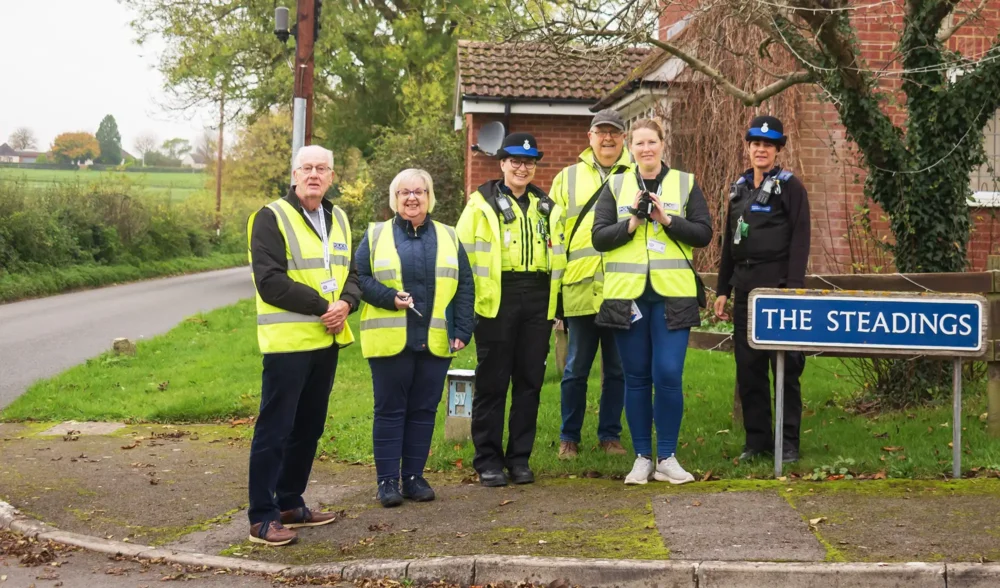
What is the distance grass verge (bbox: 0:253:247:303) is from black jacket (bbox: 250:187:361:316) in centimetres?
2063

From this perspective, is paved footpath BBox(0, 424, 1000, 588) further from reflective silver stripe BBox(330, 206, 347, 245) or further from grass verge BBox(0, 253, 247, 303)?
grass verge BBox(0, 253, 247, 303)

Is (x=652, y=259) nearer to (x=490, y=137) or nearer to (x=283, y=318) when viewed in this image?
(x=283, y=318)

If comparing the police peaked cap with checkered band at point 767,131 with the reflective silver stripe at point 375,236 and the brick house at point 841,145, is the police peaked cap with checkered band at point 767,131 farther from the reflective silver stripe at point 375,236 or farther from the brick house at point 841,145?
→ the brick house at point 841,145

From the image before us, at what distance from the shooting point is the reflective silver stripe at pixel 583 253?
24.4ft

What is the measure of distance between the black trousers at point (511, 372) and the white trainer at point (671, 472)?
2.82ft

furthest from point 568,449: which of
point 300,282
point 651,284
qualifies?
point 300,282

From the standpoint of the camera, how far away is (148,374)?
13.7 metres

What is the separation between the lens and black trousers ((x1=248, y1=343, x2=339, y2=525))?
5949mm

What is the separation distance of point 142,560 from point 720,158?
10.6 m

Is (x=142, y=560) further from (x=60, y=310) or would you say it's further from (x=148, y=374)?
(x=60, y=310)

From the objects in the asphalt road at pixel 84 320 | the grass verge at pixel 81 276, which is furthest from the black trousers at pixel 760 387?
the grass verge at pixel 81 276

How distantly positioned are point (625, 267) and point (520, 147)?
3.28 feet

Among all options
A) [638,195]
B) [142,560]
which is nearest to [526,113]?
[638,195]

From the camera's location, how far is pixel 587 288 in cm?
747
